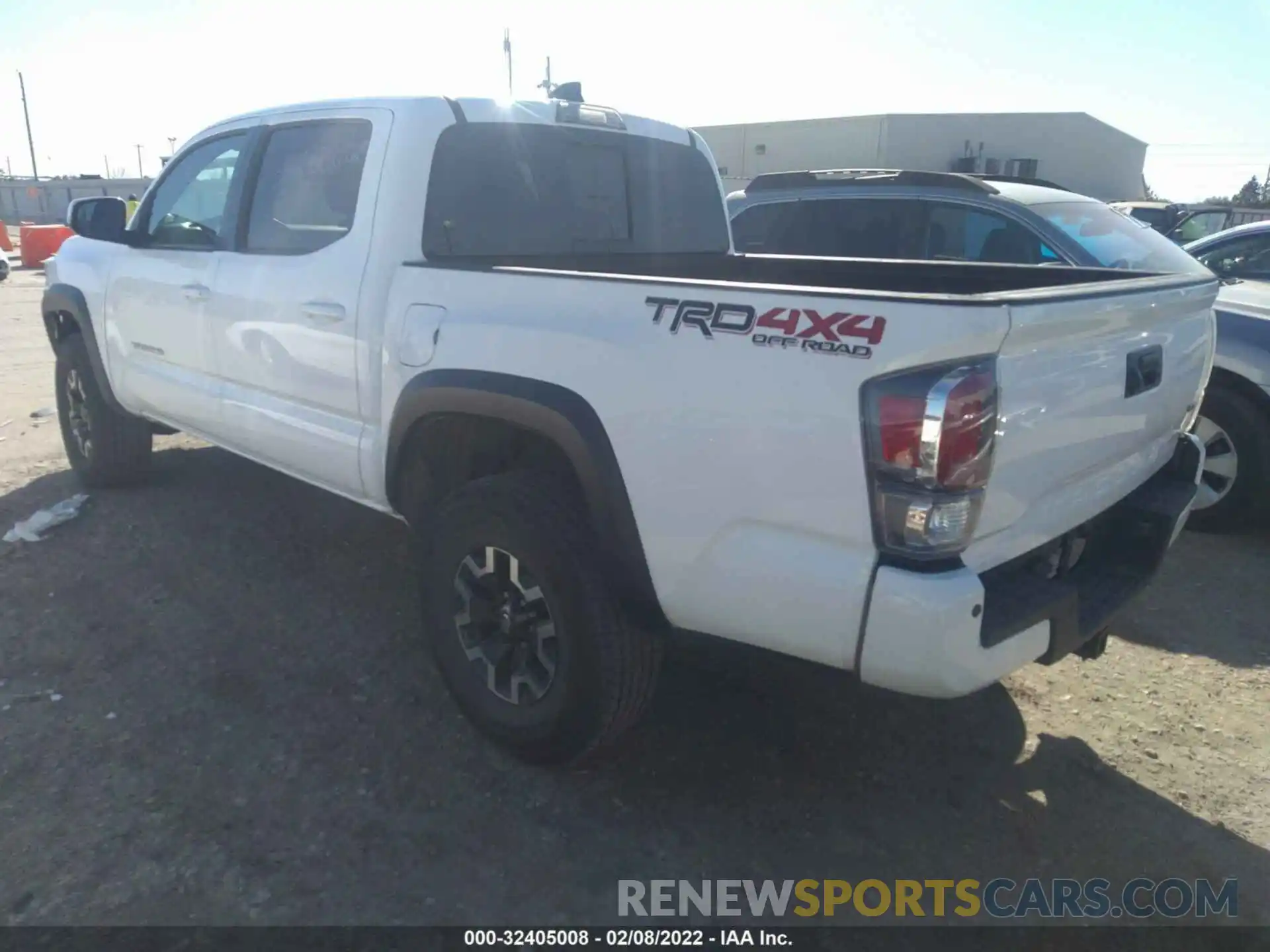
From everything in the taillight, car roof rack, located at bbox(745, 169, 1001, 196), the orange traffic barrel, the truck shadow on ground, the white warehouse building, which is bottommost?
the truck shadow on ground

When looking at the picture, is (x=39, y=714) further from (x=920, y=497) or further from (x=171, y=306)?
(x=920, y=497)

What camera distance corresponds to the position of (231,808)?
105 inches

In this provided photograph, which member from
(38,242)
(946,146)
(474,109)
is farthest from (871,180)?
(946,146)

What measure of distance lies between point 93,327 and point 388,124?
2671 mm

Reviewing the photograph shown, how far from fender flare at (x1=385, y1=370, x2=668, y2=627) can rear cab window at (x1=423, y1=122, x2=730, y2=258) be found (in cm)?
79

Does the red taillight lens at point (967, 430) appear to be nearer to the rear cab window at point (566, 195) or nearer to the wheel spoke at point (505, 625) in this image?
the wheel spoke at point (505, 625)

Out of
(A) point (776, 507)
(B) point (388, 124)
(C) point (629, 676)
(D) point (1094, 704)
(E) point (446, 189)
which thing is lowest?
(D) point (1094, 704)

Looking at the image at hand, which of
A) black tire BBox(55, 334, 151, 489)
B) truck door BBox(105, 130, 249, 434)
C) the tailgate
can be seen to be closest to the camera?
the tailgate

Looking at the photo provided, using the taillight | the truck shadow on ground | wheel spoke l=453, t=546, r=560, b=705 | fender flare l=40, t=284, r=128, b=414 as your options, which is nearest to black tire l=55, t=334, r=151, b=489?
fender flare l=40, t=284, r=128, b=414

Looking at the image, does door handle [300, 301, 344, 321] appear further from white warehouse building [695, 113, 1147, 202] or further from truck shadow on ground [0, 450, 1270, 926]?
white warehouse building [695, 113, 1147, 202]

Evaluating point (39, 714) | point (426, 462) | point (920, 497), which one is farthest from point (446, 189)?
point (39, 714)

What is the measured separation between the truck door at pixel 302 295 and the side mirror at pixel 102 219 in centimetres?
110

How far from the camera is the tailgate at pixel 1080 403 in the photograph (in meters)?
2.02

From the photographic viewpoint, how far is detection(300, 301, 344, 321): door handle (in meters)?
3.23
